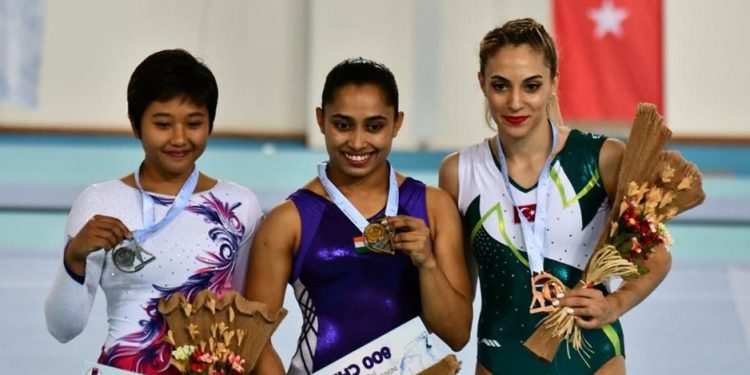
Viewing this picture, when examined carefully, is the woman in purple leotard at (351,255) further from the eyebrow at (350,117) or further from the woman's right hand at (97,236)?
the woman's right hand at (97,236)

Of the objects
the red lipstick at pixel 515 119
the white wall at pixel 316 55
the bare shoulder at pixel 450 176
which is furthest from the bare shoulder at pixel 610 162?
the white wall at pixel 316 55

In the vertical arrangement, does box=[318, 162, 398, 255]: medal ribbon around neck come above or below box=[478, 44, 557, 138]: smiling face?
below

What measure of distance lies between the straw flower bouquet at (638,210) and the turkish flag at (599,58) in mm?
9669

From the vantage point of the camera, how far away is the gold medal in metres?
2.92

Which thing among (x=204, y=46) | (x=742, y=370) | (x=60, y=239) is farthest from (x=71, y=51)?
(x=742, y=370)

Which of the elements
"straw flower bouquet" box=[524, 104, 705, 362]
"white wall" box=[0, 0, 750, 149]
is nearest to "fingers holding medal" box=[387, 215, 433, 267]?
"straw flower bouquet" box=[524, 104, 705, 362]

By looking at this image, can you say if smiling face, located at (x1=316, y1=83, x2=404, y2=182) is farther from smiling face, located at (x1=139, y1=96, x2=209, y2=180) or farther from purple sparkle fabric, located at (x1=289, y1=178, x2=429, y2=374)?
smiling face, located at (x1=139, y1=96, x2=209, y2=180)

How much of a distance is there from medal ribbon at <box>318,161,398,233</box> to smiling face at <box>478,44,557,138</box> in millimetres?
383

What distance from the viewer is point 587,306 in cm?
307

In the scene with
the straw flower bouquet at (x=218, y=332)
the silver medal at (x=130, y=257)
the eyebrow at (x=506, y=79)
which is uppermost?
the eyebrow at (x=506, y=79)

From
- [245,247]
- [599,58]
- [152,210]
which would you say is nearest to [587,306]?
[245,247]

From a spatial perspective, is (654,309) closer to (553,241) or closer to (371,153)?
(553,241)

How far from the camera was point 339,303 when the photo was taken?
10.0 feet

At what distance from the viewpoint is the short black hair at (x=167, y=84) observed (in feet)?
9.83
